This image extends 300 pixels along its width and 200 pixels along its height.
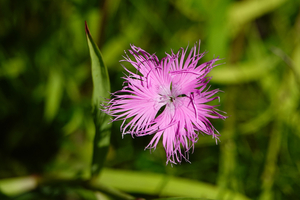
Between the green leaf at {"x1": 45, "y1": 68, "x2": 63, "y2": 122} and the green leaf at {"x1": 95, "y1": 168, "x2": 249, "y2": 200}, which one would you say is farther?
the green leaf at {"x1": 45, "y1": 68, "x2": 63, "y2": 122}

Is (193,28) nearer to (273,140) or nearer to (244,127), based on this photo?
(244,127)

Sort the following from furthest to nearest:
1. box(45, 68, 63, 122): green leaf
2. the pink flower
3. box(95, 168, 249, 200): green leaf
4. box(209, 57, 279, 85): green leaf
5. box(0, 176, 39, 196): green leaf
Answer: box(209, 57, 279, 85): green leaf → box(45, 68, 63, 122): green leaf → box(95, 168, 249, 200): green leaf → box(0, 176, 39, 196): green leaf → the pink flower

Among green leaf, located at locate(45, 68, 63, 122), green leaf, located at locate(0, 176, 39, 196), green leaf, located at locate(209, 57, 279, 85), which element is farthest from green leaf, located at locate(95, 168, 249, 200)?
green leaf, located at locate(209, 57, 279, 85)

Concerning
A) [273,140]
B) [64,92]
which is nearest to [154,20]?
[64,92]

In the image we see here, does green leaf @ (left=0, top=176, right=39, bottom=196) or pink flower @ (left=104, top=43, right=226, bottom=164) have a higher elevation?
pink flower @ (left=104, top=43, right=226, bottom=164)

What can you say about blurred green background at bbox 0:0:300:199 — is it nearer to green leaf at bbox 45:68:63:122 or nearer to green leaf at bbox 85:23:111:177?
green leaf at bbox 45:68:63:122

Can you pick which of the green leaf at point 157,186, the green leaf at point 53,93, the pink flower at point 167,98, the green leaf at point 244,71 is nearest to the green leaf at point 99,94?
the pink flower at point 167,98

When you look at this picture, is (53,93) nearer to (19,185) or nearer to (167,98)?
(19,185)

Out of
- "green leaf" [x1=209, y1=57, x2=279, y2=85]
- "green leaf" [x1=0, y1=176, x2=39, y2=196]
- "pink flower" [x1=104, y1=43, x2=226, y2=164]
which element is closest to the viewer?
"pink flower" [x1=104, y1=43, x2=226, y2=164]
